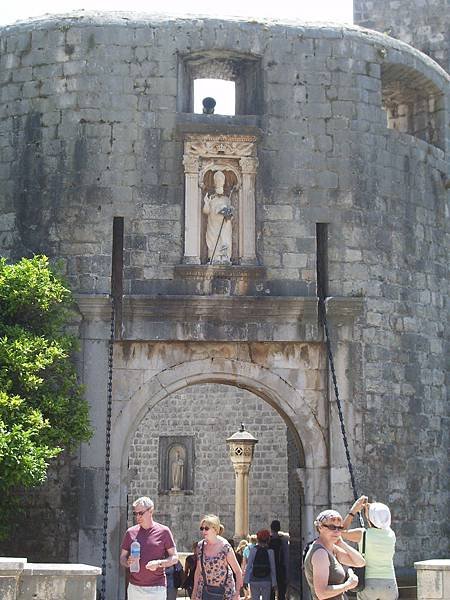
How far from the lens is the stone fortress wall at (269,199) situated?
495 inches

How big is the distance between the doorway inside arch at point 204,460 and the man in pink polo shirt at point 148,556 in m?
13.6

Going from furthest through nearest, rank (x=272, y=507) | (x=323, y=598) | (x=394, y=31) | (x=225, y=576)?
1. (x=272, y=507)
2. (x=394, y=31)
3. (x=225, y=576)
4. (x=323, y=598)

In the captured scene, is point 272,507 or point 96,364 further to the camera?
point 272,507

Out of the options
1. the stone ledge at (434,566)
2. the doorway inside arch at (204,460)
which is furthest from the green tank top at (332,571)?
the doorway inside arch at (204,460)

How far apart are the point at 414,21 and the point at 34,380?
11.6 m

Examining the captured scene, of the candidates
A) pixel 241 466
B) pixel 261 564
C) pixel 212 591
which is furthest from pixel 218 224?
pixel 241 466

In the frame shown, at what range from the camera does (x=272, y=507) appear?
21.6 meters

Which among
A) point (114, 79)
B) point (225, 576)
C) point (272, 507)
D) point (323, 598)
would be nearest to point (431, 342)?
point (114, 79)

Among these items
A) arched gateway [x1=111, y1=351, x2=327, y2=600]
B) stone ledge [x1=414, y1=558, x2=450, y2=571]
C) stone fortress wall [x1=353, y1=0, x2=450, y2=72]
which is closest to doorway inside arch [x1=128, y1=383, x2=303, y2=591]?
stone fortress wall [x1=353, y1=0, x2=450, y2=72]

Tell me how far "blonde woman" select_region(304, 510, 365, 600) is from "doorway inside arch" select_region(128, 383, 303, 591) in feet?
48.4

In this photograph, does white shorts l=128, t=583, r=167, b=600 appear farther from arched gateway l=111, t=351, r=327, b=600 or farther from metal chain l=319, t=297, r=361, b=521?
metal chain l=319, t=297, r=361, b=521

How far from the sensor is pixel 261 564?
11453mm

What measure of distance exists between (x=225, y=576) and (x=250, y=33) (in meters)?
7.49

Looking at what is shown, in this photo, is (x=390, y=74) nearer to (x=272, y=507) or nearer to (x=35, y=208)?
(x=35, y=208)
